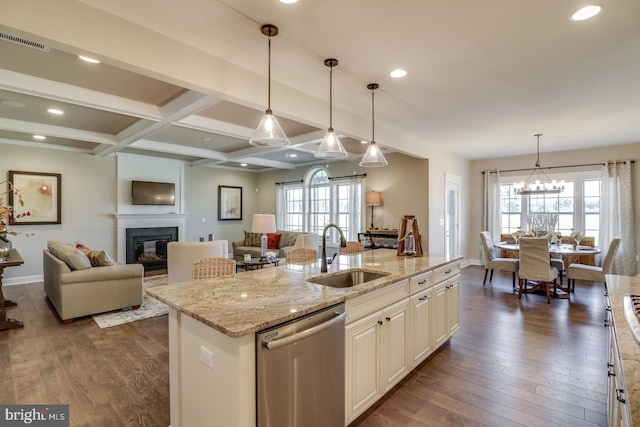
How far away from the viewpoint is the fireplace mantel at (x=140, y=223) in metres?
6.92

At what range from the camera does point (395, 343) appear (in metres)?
2.38

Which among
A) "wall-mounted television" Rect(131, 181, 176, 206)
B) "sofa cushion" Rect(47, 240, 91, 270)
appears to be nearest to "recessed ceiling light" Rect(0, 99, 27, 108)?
"sofa cushion" Rect(47, 240, 91, 270)

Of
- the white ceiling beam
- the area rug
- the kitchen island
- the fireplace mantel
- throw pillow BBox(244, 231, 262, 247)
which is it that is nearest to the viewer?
the kitchen island

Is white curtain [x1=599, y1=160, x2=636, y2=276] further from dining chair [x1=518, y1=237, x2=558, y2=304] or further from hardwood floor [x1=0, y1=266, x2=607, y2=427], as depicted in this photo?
hardwood floor [x1=0, y1=266, x2=607, y2=427]

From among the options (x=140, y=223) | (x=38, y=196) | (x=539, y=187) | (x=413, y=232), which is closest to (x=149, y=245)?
(x=140, y=223)

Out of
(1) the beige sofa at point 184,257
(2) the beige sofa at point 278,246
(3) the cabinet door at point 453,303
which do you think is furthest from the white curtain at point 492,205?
(1) the beige sofa at point 184,257

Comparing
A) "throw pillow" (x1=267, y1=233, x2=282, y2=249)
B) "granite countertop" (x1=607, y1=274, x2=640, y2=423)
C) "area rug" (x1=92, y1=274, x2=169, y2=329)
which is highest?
"granite countertop" (x1=607, y1=274, x2=640, y2=423)

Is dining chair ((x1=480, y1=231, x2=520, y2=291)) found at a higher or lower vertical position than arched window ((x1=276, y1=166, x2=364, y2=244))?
lower

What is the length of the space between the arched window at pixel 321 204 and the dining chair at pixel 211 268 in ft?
15.4

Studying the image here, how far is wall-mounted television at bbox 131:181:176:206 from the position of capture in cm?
709

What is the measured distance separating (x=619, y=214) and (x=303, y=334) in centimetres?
745

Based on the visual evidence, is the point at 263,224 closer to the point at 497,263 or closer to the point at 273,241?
the point at 273,241

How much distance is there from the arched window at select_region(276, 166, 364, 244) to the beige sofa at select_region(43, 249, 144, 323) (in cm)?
447

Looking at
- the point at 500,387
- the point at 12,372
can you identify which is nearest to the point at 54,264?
the point at 12,372
